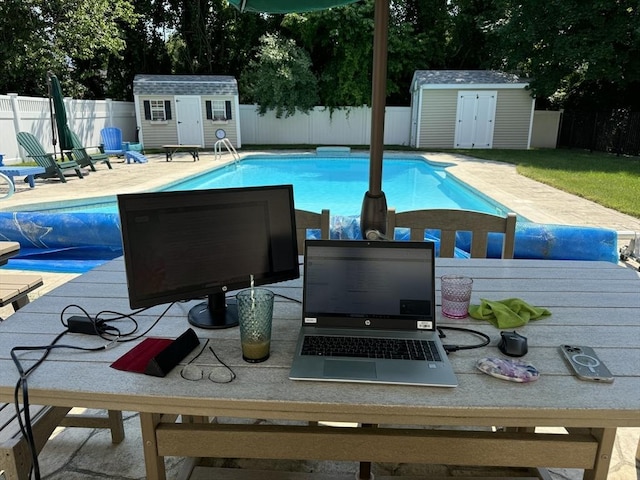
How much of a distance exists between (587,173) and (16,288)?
10.1 metres

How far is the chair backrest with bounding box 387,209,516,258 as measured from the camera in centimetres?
215

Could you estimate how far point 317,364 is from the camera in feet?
3.72

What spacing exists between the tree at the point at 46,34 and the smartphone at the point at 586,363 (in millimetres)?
15271

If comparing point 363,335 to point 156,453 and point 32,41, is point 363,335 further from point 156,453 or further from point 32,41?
point 32,41

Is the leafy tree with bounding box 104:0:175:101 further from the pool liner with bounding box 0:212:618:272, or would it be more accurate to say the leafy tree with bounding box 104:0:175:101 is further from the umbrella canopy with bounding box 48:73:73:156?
the pool liner with bounding box 0:212:618:272

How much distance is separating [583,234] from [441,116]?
12.0 metres

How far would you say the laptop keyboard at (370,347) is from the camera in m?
1.17

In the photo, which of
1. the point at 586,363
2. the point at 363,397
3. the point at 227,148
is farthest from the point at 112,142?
the point at 586,363

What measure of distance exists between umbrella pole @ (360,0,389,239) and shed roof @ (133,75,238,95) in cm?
1435

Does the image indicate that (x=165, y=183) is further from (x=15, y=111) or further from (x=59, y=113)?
(x=15, y=111)

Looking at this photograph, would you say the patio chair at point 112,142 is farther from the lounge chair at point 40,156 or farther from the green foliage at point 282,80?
the green foliage at point 282,80

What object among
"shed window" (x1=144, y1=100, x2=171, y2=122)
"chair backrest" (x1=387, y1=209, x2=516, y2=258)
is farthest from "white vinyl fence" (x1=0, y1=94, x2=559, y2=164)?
"chair backrest" (x1=387, y1=209, x2=516, y2=258)

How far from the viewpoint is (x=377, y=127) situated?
1.48 m

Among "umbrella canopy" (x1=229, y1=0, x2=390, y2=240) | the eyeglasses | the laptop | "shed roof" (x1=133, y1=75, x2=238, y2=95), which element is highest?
"shed roof" (x1=133, y1=75, x2=238, y2=95)
